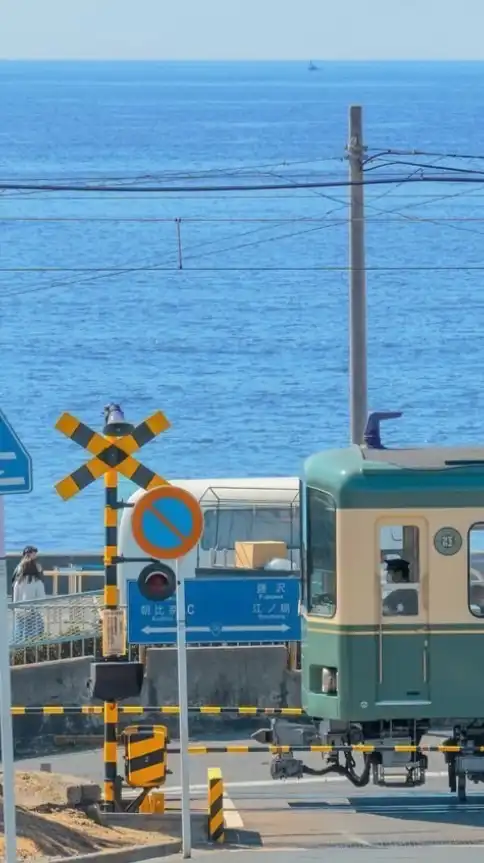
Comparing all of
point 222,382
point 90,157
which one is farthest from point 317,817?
point 90,157

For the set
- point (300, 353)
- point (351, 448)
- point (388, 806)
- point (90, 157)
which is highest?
point (90, 157)

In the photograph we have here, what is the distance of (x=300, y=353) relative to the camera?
6625 cm

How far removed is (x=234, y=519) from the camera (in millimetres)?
22266

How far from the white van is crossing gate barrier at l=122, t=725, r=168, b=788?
7271 millimetres

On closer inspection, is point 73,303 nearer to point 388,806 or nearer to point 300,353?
point 300,353

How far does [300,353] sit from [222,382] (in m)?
5.98

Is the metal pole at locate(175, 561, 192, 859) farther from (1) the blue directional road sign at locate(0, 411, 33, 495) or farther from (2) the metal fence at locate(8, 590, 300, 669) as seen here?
(2) the metal fence at locate(8, 590, 300, 669)

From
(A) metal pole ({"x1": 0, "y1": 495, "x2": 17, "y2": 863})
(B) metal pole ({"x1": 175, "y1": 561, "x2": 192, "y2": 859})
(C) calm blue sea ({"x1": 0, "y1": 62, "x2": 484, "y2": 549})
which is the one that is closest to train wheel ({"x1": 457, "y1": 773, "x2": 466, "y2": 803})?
(B) metal pole ({"x1": 175, "y1": 561, "x2": 192, "y2": 859})

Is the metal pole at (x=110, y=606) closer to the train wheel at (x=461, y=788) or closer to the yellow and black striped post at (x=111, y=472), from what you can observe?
the yellow and black striped post at (x=111, y=472)

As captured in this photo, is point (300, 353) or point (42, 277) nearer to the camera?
point (300, 353)

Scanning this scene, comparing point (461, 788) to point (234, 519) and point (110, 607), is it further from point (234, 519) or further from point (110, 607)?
point (234, 519)

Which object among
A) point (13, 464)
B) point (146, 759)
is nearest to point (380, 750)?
point (146, 759)

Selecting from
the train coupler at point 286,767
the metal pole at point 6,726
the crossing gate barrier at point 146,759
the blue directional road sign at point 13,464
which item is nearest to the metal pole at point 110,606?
the crossing gate barrier at point 146,759

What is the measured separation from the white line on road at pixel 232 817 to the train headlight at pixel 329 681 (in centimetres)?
116
